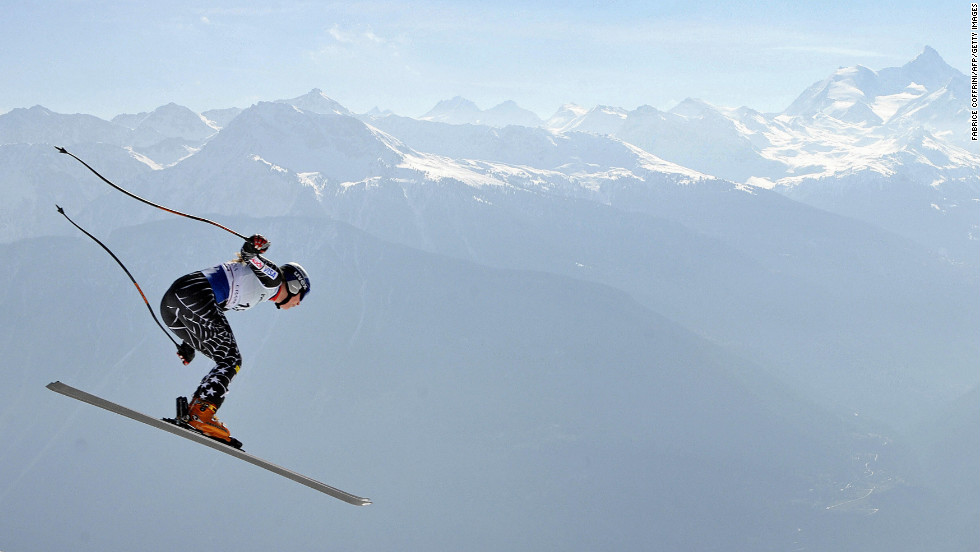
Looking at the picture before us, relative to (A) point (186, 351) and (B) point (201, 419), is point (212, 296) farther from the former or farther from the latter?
(B) point (201, 419)

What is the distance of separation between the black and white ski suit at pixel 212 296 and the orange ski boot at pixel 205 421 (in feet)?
0.42

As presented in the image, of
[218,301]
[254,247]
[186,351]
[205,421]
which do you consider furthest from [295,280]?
[205,421]

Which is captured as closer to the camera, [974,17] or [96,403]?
[96,403]

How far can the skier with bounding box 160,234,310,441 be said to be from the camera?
11.4m

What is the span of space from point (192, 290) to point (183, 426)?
208 centimetres

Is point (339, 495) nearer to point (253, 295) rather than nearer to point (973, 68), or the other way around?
point (253, 295)

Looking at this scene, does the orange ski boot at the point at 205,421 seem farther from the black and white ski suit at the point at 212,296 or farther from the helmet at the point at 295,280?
the helmet at the point at 295,280

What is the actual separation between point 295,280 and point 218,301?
45.6 inches

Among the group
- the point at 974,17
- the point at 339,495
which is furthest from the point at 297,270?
the point at 974,17

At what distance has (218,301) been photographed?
37.9 feet

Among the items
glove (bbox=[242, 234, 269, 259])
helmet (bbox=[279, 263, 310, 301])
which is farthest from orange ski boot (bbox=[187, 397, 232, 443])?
glove (bbox=[242, 234, 269, 259])

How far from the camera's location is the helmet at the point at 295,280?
39.0 feet

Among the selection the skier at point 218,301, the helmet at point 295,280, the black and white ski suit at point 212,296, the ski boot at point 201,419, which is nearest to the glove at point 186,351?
the skier at point 218,301

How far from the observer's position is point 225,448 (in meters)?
11.8
